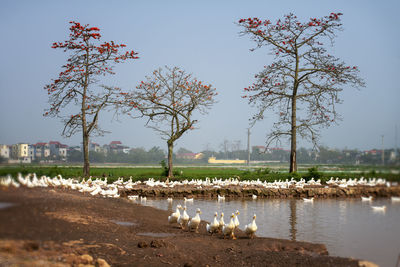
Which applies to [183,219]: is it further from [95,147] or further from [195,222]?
[95,147]

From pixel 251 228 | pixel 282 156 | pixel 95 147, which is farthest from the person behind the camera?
pixel 282 156

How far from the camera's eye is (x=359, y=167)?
139 inches

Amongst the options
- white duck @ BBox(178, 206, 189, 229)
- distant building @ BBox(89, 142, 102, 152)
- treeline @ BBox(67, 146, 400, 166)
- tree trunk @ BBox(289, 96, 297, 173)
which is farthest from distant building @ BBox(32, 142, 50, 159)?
distant building @ BBox(89, 142, 102, 152)

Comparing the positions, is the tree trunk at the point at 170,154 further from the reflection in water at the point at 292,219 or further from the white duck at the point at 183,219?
the white duck at the point at 183,219

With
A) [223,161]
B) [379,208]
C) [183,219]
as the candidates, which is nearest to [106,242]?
[183,219]

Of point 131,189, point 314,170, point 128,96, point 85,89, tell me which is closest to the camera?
point 131,189

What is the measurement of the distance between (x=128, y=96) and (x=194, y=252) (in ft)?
65.2

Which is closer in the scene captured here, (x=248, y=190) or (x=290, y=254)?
(x=290, y=254)

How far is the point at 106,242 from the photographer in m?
6.87

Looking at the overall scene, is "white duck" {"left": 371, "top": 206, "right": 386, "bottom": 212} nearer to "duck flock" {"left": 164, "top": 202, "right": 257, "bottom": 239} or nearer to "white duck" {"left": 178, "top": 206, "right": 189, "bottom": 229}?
"duck flock" {"left": 164, "top": 202, "right": 257, "bottom": 239}

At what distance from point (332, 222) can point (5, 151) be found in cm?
596

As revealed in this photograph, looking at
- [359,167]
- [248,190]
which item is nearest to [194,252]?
[359,167]

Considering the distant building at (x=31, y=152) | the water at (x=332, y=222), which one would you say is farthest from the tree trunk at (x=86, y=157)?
the distant building at (x=31, y=152)

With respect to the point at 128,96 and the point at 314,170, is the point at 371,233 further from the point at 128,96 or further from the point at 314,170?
the point at 128,96
